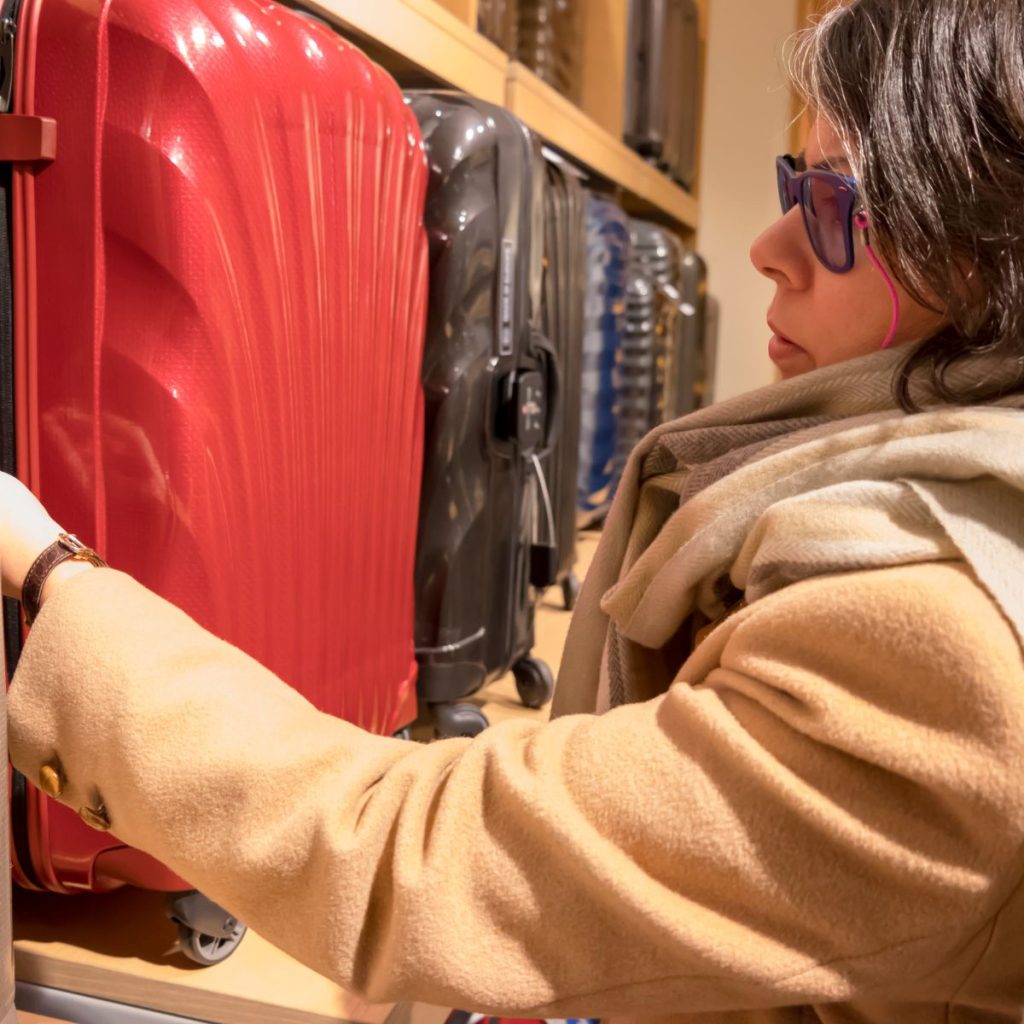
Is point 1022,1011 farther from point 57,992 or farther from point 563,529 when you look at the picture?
point 563,529

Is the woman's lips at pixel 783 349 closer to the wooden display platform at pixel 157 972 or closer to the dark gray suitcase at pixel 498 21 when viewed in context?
the wooden display platform at pixel 157 972

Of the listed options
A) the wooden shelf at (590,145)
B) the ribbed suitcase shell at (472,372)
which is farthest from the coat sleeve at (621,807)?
the wooden shelf at (590,145)

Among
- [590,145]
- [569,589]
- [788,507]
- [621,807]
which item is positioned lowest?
[569,589]

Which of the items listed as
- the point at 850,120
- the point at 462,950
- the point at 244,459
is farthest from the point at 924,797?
the point at 244,459

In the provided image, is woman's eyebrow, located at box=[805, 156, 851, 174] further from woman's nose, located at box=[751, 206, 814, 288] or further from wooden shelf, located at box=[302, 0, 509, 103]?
wooden shelf, located at box=[302, 0, 509, 103]

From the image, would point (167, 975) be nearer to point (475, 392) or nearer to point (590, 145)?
point (475, 392)

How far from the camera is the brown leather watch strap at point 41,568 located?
512 mm

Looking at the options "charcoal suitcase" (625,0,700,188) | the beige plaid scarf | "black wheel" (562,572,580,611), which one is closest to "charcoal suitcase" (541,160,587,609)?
"black wheel" (562,572,580,611)

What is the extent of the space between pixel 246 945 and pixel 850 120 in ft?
1.88

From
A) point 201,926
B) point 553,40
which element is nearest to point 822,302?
point 201,926

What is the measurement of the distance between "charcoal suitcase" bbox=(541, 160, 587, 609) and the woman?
2.63ft

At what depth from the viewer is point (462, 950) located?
436 mm

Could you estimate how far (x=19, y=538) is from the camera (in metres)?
0.52

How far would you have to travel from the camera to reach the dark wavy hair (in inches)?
18.8
